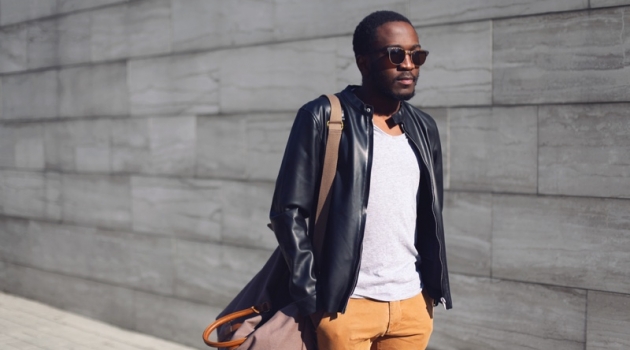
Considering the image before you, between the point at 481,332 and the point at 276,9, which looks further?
the point at 276,9

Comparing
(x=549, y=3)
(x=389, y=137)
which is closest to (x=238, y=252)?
(x=549, y=3)

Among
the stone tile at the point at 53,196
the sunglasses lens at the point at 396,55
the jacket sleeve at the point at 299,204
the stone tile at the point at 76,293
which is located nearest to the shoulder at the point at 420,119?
the sunglasses lens at the point at 396,55

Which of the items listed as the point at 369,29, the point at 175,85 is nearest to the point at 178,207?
the point at 175,85

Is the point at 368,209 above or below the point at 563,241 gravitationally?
above

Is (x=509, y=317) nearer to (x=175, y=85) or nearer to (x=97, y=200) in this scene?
(x=175, y=85)

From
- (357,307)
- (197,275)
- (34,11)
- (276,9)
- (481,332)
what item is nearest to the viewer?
(357,307)

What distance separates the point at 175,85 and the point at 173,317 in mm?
1939

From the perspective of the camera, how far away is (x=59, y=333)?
23.8ft

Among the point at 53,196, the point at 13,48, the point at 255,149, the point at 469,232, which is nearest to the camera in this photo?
the point at 469,232

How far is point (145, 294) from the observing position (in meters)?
7.15

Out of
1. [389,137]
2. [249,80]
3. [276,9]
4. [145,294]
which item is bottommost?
[145,294]

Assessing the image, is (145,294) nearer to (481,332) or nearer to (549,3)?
(481,332)

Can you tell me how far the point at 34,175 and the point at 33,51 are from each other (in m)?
1.29

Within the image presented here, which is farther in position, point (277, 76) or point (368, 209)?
point (277, 76)
